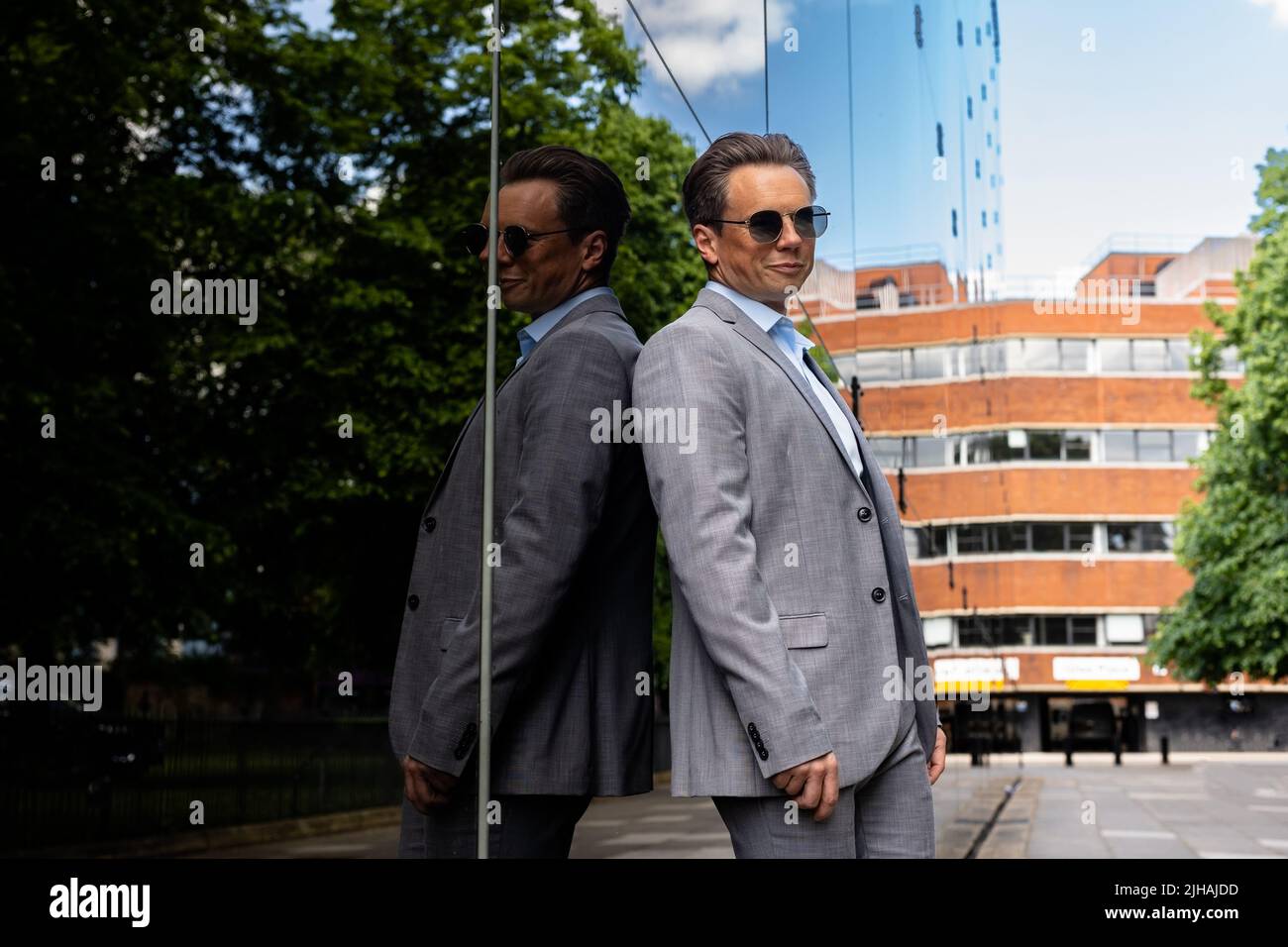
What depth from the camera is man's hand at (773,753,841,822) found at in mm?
2432

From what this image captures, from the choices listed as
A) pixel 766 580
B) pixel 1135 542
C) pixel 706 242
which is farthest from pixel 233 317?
pixel 1135 542

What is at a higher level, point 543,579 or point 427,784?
point 543,579

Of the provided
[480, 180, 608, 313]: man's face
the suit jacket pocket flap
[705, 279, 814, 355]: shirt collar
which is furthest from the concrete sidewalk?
[480, 180, 608, 313]: man's face

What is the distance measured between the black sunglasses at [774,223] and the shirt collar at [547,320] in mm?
362

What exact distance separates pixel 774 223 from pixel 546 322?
540 millimetres

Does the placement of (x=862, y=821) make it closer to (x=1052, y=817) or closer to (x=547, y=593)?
(x=547, y=593)

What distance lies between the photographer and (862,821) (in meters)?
2.60

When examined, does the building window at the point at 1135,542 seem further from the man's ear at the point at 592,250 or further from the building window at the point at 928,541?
the man's ear at the point at 592,250

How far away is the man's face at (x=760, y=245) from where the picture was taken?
274 cm

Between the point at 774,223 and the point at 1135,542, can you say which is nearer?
the point at 774,223

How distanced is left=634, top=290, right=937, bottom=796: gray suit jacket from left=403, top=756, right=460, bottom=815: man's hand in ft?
1.46

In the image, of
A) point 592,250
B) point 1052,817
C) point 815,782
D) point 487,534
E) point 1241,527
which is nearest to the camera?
point 815,782

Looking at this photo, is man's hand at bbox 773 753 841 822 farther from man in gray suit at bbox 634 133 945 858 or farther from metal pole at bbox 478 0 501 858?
metal pole at bbox 478 0 501 858
